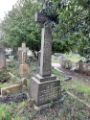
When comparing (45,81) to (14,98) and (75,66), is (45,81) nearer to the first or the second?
(14,98)

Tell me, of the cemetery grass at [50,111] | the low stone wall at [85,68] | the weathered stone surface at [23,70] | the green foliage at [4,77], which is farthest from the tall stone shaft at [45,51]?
the low stone wall at [85,68]

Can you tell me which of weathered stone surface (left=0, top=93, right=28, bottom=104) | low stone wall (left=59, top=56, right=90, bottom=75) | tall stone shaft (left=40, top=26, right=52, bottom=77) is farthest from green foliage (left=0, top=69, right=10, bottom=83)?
low stone wall (left=59, top=56, right=90, bottom=75)

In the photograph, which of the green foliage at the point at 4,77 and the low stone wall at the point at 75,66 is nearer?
the green foliage at the point at 4,77

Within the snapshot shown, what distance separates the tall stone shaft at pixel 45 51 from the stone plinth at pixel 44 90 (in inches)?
7.9

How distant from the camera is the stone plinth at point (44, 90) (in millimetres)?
4699

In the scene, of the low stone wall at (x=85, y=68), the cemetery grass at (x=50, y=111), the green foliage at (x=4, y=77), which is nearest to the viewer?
the cemetery grass at (x=50, y=111)

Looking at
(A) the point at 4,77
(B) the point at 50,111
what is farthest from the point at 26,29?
(B) the point at 50,111

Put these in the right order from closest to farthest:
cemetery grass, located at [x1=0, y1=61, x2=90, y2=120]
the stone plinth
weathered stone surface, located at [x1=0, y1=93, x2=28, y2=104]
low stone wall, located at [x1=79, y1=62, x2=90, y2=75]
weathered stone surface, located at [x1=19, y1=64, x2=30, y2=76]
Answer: cemetery grass, located at [x1=0, y1=61, x2=90, y2=120] → the stone plinth → weathered stone surface, located at [x1=0, y1=93, x2=28, y2=104] → weathered stone surface, located at [x1=19, y1=64, x2=30, y2=76] → low stone wall, located at [x1=79, y1=62, x2=90, y2=75]

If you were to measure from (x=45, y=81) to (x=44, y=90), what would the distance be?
0.25 meters

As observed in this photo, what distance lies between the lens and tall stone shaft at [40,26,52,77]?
4828 mm

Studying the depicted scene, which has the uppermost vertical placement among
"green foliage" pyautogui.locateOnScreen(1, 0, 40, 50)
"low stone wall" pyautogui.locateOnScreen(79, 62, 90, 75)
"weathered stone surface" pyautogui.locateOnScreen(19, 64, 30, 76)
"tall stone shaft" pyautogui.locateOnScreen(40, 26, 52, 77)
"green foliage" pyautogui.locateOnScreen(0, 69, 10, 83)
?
"green foliage" pyautogui.locateOnScreen(1, 0, 40, 50)

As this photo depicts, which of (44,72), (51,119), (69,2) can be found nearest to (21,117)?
(51,119)

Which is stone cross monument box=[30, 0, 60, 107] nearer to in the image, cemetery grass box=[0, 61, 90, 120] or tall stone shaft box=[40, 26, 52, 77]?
tall stone shaft box=[40, 26, 52, 77]

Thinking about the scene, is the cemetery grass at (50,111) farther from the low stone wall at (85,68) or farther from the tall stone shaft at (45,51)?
the low stone wall at (85,68)
